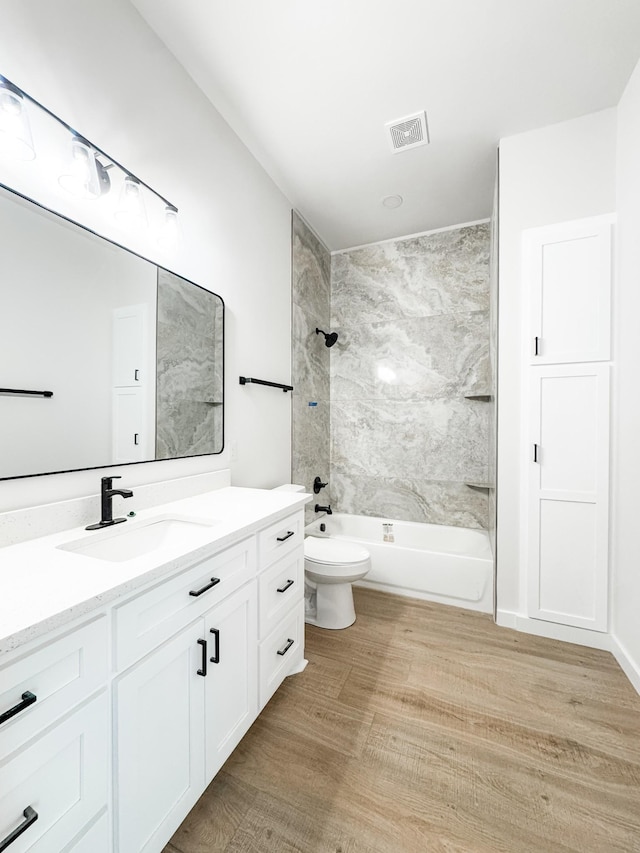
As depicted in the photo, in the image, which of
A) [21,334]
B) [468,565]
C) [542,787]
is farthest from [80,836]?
[468,565]

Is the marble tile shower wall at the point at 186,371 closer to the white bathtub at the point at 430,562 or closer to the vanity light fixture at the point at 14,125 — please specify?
the vanity light fixture at the point at 14,125

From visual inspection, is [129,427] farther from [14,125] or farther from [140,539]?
[14,125]

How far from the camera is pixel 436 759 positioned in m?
1.32

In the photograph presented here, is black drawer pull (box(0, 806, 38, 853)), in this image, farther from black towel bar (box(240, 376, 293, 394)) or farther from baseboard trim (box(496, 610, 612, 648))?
baseboard trim (box(496, 610, 612, 648))

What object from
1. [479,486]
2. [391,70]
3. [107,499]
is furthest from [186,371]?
[479,486]

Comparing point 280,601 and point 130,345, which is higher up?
point 130,345

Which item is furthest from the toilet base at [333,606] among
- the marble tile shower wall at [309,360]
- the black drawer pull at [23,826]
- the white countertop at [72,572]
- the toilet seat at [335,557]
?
the black drawer pull at [23,826]

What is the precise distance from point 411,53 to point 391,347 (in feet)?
6.17

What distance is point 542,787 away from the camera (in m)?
1.23

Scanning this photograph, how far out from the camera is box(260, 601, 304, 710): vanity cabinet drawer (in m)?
1.41

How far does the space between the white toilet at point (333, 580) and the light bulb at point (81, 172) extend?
1.95 meters

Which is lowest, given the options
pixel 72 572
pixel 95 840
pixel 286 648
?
pixel 286 648

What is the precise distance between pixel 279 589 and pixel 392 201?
2.70 metres

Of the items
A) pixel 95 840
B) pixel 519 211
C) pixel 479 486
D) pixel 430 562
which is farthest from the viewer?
pixel 479 486
